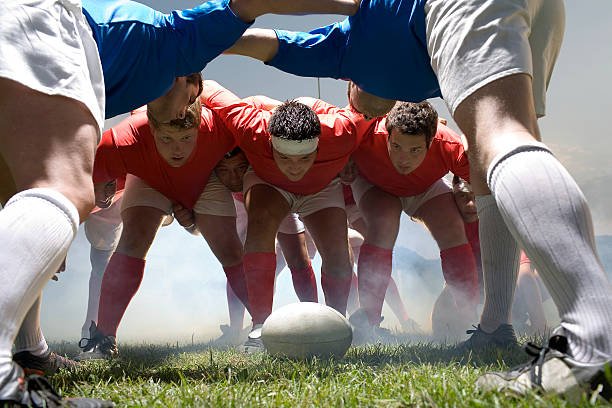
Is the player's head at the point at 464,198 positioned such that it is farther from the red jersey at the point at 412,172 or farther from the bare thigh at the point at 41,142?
the bare thigh at the point at 41,142

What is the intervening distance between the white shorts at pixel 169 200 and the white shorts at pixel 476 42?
3.62 metres

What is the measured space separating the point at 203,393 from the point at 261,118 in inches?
137

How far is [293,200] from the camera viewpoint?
5594mm

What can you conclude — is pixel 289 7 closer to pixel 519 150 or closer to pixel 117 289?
pixel 519 150

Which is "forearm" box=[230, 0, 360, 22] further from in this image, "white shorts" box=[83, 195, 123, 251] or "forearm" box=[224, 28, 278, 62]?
"white shorts" box=[83, 195, 123, 251]

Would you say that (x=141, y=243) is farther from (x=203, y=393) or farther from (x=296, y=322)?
(x=203, y=393)

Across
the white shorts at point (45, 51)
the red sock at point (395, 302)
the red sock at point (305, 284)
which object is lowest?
the red sock at point (395, 302)

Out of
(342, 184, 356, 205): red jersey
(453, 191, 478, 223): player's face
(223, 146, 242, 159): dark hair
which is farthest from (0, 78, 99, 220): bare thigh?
(342, 184, 356, 205): red jersey

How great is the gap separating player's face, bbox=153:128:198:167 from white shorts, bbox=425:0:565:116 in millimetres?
3102

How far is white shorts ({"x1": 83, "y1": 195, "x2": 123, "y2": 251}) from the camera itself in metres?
7.35

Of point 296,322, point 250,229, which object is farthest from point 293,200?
point 296,322

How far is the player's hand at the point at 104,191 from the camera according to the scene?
5.70m

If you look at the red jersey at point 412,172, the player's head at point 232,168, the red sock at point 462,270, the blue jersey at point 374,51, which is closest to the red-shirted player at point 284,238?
the player's head at point 232,168

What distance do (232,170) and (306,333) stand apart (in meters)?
2.50
